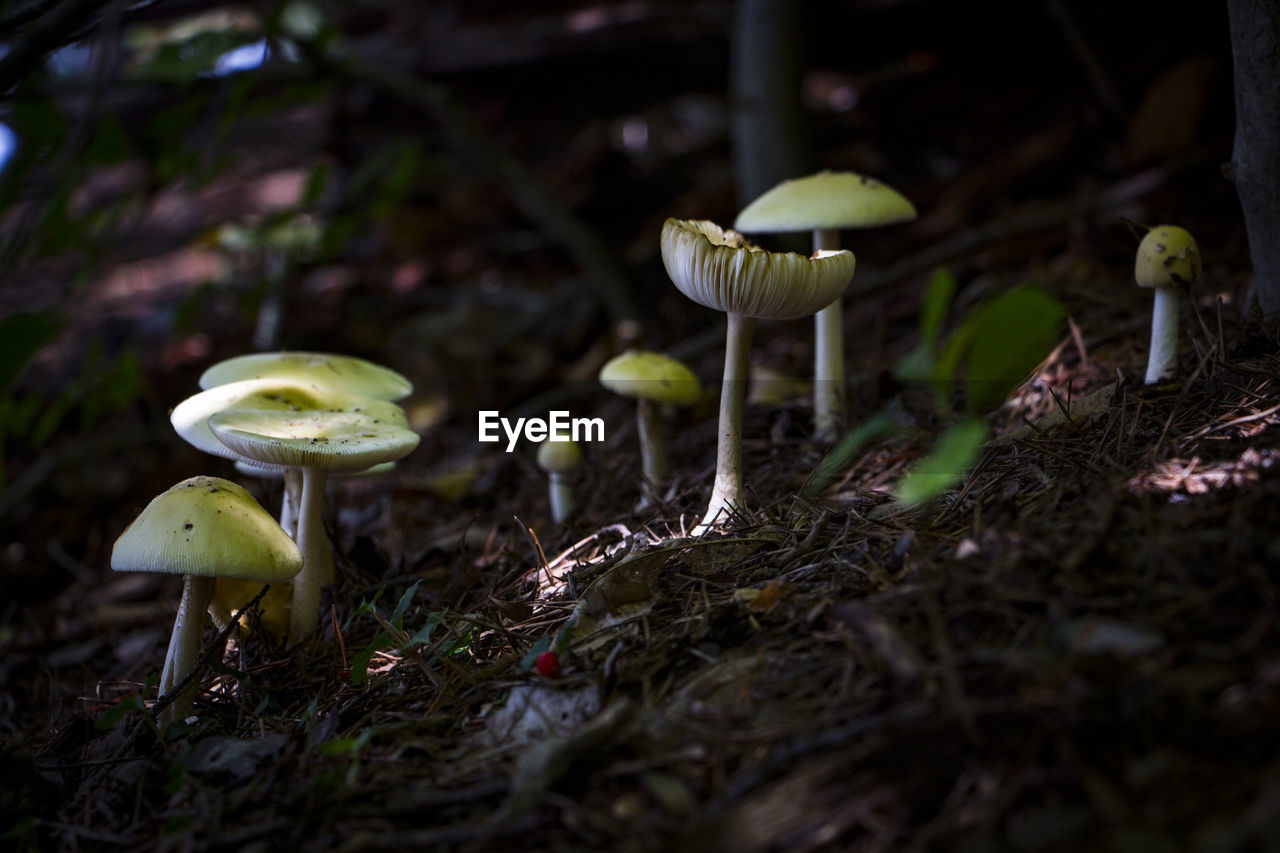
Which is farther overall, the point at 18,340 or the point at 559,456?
the point at 559,456

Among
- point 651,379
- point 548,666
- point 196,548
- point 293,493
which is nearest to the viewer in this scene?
point 548,666

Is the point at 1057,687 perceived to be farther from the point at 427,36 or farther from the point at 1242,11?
the point at 427,36

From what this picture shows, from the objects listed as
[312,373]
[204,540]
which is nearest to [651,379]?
[312,373]

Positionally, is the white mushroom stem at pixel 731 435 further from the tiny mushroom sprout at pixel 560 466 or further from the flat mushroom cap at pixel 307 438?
the flat mushroom cap at pixel 307 438

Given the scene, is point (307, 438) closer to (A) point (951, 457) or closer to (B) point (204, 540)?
(B) point (204, 540)

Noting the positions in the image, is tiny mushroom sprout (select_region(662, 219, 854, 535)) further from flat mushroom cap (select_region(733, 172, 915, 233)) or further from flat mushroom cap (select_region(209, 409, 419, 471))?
flat mushroom cap (select_region(209, 409, 419, 471))

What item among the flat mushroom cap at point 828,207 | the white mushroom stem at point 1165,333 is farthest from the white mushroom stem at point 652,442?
the white mushroom stem at point 1165,333

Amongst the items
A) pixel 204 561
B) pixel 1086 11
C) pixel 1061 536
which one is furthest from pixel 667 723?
pixel 1086 11
